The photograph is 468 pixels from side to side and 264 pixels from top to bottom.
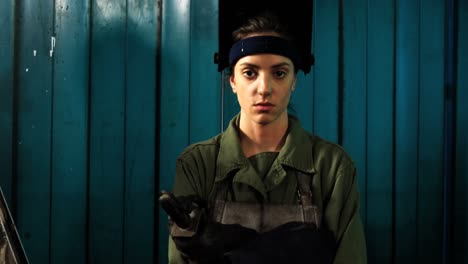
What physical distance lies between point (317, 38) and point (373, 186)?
0.89m

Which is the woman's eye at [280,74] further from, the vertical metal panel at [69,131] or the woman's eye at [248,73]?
the vertical metal panel at [69,131]

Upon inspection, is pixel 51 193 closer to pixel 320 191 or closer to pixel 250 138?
pixel 250 138

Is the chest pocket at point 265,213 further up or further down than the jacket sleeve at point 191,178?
further down

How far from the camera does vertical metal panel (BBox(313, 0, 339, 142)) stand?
2404mm

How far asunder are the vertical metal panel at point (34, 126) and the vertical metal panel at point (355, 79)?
159cm

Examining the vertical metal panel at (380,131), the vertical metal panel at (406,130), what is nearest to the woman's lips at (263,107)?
the vertical metal panel at (380,131)

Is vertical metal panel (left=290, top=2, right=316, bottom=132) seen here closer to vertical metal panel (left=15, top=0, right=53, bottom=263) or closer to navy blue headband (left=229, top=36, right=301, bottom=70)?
navy blue headband (left=229, top=36, right=301, bottom=70)

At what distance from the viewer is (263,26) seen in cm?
155

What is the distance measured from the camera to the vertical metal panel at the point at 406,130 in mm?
2447

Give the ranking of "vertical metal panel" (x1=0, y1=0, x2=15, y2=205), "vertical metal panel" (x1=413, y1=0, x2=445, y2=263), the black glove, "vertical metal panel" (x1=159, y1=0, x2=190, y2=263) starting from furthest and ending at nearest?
"vertical metal panel" (x1=413, y1=0, x2=445, y2=263), "vertical metal panel" (x1=159, y1=0, x2=190, y2=263), "vertical metal panel" (x1=0, y1=0, x2=15, y2=205), the black glove

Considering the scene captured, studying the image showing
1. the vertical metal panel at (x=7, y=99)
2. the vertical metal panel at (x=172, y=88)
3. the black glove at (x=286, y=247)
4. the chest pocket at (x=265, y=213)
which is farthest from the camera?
the vertical metal panel at (x=172, y=88)

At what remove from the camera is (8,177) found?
226 centimetres

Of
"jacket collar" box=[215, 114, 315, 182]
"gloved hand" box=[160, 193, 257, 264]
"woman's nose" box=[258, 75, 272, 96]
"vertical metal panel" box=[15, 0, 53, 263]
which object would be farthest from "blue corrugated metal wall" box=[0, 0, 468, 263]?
"gloved hand" box=[160, 193, 257, 264]

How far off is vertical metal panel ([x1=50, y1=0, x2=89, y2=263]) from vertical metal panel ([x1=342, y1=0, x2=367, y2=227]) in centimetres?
141
